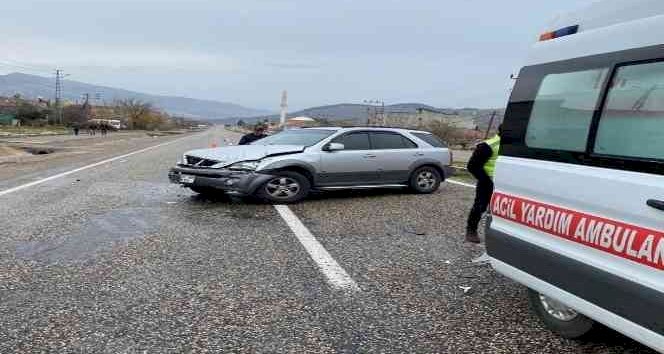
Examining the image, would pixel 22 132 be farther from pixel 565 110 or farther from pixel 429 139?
pixel 565 110

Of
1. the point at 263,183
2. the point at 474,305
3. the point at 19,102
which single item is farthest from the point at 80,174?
the point at 19,102

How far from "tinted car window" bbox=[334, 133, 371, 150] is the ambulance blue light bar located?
254 inches

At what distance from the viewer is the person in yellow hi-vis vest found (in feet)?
20.9

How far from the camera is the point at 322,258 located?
19.1ft

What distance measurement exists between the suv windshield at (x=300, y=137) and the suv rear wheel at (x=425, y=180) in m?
1.95

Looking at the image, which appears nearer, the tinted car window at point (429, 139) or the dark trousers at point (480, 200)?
the dark trousers at point (480, 200)

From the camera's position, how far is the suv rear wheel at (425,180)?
35.8 ft

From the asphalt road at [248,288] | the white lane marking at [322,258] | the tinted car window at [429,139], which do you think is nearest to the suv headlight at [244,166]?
the asphalt road at [248,288]

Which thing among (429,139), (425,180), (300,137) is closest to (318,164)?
(300,137)

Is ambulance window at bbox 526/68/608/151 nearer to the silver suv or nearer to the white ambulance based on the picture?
the white ambulance

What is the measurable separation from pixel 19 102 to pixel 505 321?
378 feet

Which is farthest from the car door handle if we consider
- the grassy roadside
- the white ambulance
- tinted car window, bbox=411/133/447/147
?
the grassy roadside

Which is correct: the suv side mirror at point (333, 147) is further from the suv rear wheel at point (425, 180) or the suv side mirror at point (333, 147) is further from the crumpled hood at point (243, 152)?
the suv rear wheel at point (425, 180)

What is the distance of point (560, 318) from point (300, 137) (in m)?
7.25
